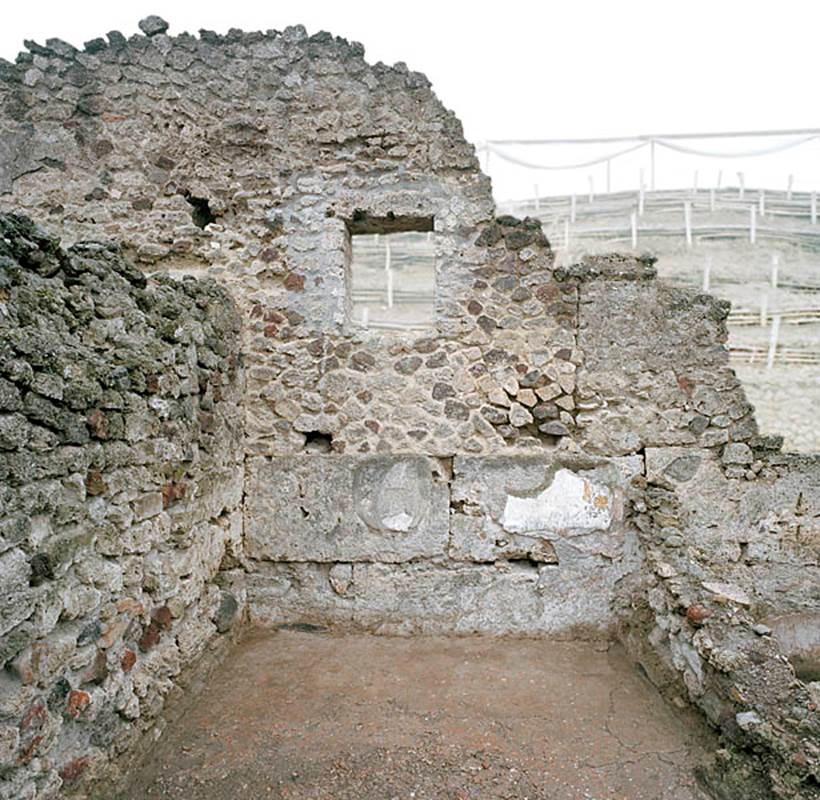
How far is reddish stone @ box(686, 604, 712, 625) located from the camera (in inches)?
138

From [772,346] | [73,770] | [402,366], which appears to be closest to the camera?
[73,770]

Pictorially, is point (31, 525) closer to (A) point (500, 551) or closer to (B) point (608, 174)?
(A) point (500, 551)

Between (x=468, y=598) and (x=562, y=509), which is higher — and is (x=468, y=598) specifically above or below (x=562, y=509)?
below

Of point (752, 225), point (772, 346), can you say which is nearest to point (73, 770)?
point (772, 346)

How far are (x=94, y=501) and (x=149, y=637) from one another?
2.84 ft

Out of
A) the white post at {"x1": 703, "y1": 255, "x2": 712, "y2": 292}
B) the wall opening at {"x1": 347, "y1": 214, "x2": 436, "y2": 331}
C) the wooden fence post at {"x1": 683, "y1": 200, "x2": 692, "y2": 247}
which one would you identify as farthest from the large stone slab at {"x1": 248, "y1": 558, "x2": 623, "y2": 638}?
the wooden fence post at {"x1": 683, "y1": 200, "x2": 692, "y2": 247}

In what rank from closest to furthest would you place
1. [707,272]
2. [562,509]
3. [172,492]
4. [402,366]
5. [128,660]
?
[128,660], [172,492], [562,509], [402,366], [707,272]

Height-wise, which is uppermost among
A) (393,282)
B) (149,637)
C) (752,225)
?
(752,225)

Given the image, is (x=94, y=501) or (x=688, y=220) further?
(x=688, y=220)

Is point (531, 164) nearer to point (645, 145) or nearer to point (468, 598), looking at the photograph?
point (645, 145)

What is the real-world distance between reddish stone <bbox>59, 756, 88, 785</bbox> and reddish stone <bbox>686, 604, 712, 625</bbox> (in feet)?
9.78

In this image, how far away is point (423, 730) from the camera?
10.6 ft

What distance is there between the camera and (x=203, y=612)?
154 inches

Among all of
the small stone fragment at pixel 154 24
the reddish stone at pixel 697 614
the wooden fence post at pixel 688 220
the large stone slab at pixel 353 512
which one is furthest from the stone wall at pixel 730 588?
the wooden fence post at pixel 688 220
